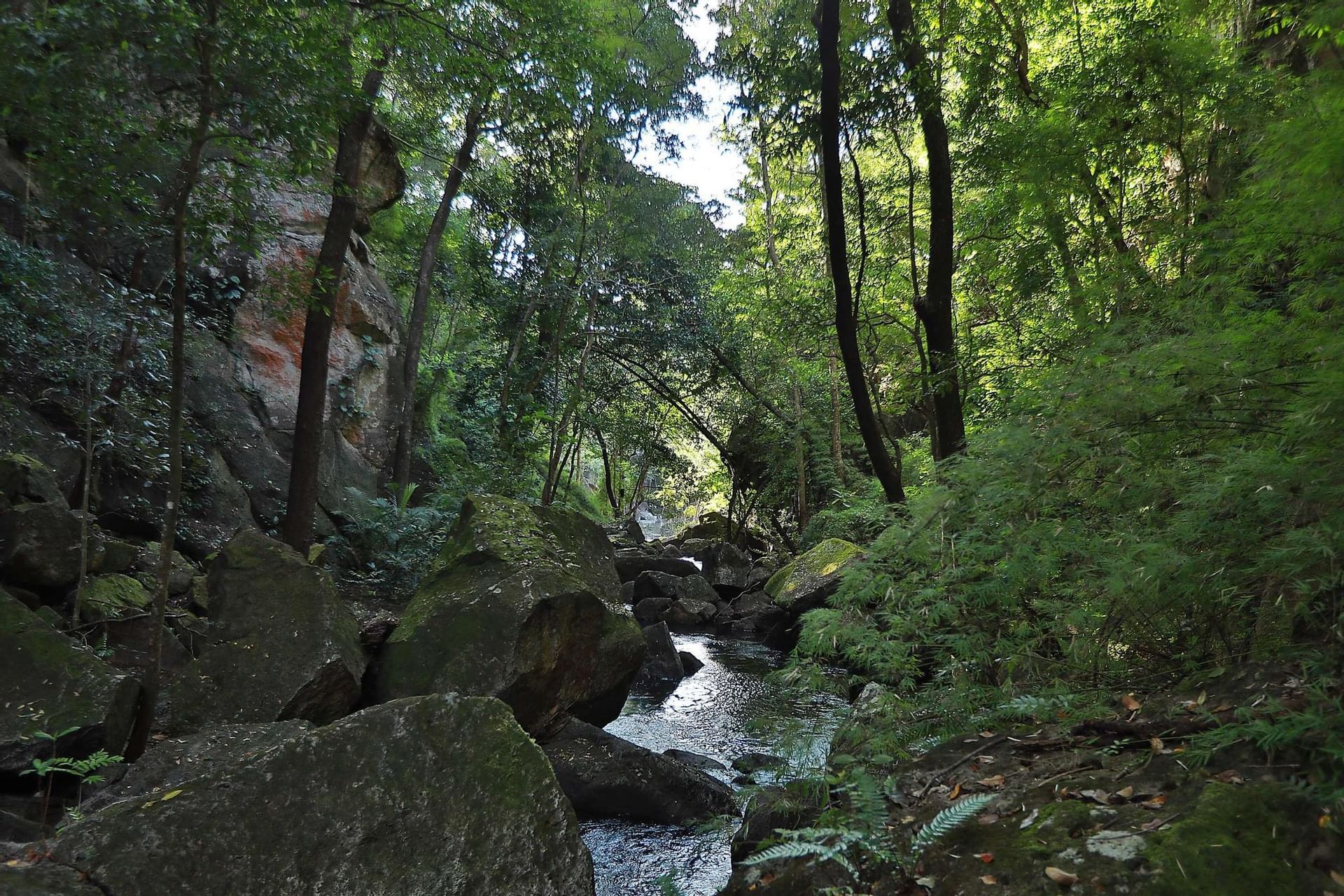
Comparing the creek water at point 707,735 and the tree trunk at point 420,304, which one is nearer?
the creek water at point 707,735

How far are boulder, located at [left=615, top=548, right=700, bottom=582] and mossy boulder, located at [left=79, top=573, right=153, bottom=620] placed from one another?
11.8 m

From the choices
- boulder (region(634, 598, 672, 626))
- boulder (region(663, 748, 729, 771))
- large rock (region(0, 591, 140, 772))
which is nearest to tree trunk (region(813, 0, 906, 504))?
boulder (region(663, 748, 729, 771))

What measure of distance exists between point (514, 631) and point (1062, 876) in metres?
3.95

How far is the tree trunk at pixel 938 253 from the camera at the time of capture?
242 inches

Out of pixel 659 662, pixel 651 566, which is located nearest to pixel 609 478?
pixel 651 566

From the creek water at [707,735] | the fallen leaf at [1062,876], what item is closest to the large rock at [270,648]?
the creek water at [707,735]

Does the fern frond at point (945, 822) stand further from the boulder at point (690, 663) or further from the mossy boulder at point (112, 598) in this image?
the boulder at point (690, 663)

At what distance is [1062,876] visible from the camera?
7.16 ft

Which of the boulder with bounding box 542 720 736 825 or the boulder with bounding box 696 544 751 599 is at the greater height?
the boulder with bounding box 696 544 751 599

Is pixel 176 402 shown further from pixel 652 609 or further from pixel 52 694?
pixel 652 609

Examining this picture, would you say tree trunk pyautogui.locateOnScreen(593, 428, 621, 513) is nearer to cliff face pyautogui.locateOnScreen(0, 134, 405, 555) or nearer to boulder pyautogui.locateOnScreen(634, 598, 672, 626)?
boulder pyautogui.locateOnScreen(634, 598, 672, 626)

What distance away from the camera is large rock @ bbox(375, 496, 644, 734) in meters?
5.31

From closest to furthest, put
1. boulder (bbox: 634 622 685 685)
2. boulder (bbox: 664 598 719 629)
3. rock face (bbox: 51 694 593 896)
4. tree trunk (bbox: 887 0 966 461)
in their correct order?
rock face (bbox: 51 694 593 896) → tree trunk (bbox: 887 0 966 461) → boulder (bbox: 634 622 685 685) → boulder (bbox: 664 598 719 629)

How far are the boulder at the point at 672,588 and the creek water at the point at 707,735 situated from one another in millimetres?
2027
